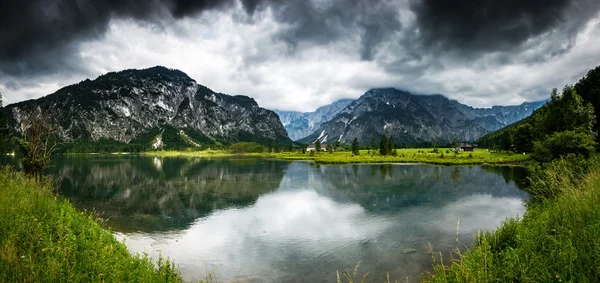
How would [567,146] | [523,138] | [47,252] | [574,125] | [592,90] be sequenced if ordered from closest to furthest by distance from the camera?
[47,252]
[567,146]
[574,125]
[592,90]
[523,138]

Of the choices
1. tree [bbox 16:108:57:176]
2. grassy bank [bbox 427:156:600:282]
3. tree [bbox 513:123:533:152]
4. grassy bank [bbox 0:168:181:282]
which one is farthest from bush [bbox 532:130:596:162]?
tree [bbox 513:123:533:152]

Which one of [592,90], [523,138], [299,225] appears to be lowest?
[299,225]

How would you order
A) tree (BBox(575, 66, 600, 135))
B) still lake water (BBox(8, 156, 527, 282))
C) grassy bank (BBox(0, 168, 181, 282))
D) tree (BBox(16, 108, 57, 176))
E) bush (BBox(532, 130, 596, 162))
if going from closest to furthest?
grassy bank (BBox(0, 168, 181, 282)) < still lake water (BBox(8, 156, 527, 282)) < tree (BBox(16, 108, 57, 176)) < bush (BBox(532, 130, 596, 162)) < tree (BBox(575, 66, 600, 135))

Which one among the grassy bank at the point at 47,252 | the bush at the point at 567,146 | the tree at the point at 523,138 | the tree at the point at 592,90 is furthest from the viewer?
the tree at the point at 523,138

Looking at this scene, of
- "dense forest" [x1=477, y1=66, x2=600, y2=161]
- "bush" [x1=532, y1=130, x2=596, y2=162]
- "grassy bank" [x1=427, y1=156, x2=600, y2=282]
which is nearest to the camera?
"grassy bank" [x1=427, y1=156, x2=600, y2=282]

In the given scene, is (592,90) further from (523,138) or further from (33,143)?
(33,143)

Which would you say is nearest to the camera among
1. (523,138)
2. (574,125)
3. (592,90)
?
(574,125)

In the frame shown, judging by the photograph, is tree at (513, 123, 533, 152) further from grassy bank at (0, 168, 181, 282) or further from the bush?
grassy bank at (0, 168, 181, 282)

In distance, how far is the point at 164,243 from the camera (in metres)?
20.1

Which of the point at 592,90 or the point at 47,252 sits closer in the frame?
the point at 47,252

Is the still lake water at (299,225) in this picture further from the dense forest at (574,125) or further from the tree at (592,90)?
the tree at (592,90)

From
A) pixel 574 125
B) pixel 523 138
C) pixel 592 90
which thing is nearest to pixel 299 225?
pixel 574 125

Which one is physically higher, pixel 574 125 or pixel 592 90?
pixel 592 90

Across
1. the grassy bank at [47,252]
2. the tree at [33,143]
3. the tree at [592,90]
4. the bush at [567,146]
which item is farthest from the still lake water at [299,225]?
→ the tree at [592,90]
